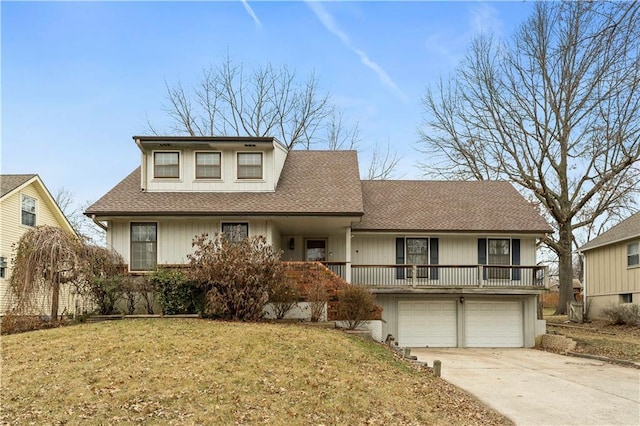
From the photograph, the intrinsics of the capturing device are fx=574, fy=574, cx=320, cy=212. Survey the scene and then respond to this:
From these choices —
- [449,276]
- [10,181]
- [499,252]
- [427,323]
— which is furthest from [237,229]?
[10,181]

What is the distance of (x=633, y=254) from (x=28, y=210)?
27019 millimetres

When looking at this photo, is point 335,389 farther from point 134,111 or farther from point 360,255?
point 134,111

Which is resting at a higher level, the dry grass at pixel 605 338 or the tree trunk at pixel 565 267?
the tree trunk at pixel 565 267

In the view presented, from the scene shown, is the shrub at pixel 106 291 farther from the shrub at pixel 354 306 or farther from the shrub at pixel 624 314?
the shrub at pixel 624 314

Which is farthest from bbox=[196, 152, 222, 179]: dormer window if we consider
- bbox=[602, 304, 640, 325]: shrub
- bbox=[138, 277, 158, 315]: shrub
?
bbox=[602, 304, 640, 325]: shrub

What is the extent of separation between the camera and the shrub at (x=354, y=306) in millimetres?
17062

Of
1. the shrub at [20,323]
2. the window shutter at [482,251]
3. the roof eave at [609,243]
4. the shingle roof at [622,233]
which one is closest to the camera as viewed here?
the shrub at [20,323]

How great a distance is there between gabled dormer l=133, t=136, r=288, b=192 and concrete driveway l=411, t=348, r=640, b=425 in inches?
327

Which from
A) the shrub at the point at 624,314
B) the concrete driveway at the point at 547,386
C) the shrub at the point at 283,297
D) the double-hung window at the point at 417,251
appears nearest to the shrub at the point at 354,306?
the shrub at the point at 283,297

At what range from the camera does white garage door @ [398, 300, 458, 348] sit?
21.3 m

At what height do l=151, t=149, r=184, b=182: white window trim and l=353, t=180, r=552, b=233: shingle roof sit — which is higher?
l=151, t=149, r=184, b=182: white window trim

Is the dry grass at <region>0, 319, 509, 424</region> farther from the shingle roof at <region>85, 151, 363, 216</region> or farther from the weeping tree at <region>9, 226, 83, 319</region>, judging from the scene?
the shingle roof at <region>85, 151, 363, 216</region>

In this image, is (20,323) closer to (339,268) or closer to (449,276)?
(339,268)

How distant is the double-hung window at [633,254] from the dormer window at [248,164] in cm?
1694
